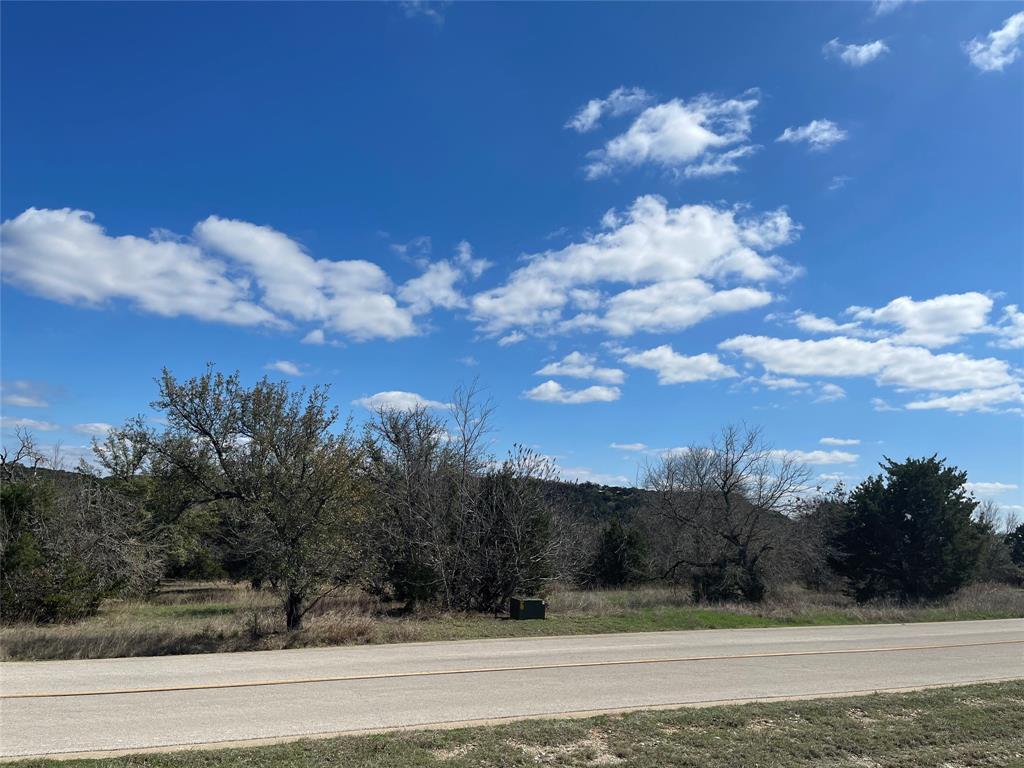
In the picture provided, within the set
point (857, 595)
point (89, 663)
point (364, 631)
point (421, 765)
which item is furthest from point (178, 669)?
point (857, 595)

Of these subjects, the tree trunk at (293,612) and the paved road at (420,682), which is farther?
the tree trunk at (293,612)

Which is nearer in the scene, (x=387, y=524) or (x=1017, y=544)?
(x=387, y=524)

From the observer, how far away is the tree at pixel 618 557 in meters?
44.5

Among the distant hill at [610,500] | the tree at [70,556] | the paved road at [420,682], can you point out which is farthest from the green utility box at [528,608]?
the distant hill at [610,500]

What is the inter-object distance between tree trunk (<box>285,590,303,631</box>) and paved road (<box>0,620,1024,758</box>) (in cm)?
Result: 180

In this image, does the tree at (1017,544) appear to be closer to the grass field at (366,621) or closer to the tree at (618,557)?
the grass field at (366,621)

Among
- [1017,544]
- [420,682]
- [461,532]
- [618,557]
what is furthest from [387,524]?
[1017,544]

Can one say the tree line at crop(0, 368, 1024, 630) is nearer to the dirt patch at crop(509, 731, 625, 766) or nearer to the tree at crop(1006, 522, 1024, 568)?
the dirt patch at crop(509, 731, 625, 766)

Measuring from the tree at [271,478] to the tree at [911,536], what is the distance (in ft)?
98.1

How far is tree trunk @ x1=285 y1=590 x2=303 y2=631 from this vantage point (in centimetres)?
1582

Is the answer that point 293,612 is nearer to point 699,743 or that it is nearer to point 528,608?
point 528,608

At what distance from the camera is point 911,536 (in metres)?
34.8

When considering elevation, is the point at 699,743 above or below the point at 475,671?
above

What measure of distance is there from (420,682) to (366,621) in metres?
6.28
